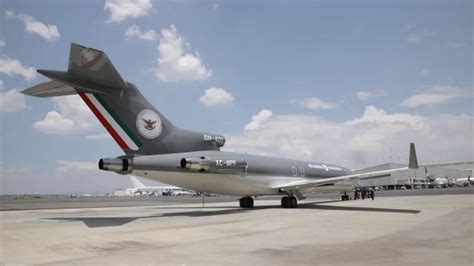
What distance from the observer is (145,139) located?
57.3 feet

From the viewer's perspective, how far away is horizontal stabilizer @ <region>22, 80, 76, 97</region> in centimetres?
1625

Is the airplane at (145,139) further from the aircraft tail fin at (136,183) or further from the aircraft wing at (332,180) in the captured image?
the aircraft tail fin at (136,183)

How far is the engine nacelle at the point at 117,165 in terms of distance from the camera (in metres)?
15.8

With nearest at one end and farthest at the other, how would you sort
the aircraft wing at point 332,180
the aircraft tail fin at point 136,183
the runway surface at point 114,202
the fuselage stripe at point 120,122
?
the fuselage stripe at point 120,122 → the aircraft wing at point 332,180 → the runway surface at point 114,202 → the aircraft tail fin at point 136,183

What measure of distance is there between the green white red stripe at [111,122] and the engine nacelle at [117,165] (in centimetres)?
73

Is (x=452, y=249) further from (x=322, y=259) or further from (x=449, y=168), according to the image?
(x=449, y=168)

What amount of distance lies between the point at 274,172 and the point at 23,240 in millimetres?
17500

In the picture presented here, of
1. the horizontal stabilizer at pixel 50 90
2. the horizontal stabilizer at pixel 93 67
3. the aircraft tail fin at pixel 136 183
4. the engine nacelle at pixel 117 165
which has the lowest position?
the engine nacelle at pixel 117 165

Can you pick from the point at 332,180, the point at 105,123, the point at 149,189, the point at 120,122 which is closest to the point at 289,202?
the point at 332,180

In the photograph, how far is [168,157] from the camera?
1812 centimetres

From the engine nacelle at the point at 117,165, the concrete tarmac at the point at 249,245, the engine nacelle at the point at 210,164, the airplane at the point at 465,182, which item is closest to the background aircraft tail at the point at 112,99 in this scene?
the engine nacelle at the point at 117,165

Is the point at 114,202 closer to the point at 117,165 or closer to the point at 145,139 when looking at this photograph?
the point at 145,139

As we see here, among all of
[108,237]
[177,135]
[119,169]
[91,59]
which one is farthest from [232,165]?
[108,237]

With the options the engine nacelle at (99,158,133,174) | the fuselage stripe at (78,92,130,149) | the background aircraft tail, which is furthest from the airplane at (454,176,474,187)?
the fuselage stripe at (78,92,130,149)
